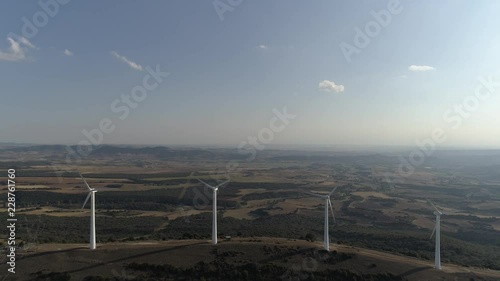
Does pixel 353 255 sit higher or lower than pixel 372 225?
higher

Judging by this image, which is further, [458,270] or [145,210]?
[145,210]

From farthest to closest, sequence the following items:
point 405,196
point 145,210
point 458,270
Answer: point 405,196
point 145,210
point 458,270

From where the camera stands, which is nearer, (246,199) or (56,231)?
(56,231)

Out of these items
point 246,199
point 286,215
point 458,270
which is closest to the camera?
point 458,270

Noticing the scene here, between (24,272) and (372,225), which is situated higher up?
(24,272)

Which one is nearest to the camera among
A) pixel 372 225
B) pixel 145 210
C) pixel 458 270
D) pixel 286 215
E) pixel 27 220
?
pixel 458 270

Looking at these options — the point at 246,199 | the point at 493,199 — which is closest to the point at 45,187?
the point at 246,199

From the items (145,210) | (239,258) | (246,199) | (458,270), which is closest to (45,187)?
(145,210)

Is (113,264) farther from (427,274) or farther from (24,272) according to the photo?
(427,274)

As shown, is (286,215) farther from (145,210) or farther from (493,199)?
(493,199)
